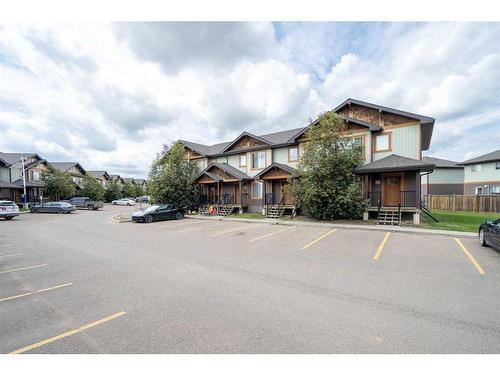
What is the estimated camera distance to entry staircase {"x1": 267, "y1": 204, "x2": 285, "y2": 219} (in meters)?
19.3

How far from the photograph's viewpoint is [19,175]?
3725 cm

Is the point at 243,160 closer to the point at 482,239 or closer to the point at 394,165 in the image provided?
the point at 394,165

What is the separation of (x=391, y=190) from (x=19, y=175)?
2099 inches

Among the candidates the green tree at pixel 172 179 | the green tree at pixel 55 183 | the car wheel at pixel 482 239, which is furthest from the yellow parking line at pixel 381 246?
the green tree at pixel 55 183

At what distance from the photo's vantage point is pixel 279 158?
22438 millimetres

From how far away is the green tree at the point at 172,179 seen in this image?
24.0m

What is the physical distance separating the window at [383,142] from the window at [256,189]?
1111cm

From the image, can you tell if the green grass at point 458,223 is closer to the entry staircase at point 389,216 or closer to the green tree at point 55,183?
the entry staircase at point 389,216

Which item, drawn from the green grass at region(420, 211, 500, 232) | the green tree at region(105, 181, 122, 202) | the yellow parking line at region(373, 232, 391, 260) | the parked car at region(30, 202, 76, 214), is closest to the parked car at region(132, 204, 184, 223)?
the yellow parking line at region(373, 232, 391, 260)

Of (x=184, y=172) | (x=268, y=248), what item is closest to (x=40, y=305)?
(x=268, y=248)

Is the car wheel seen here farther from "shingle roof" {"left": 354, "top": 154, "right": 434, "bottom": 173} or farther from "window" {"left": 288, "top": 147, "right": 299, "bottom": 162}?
"window" {"left": 288, "top": 147, "right": 299, "bottom": 162}

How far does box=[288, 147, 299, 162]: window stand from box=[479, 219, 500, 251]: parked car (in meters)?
13.8

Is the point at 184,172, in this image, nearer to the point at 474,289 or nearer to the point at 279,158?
the point at 279,158
